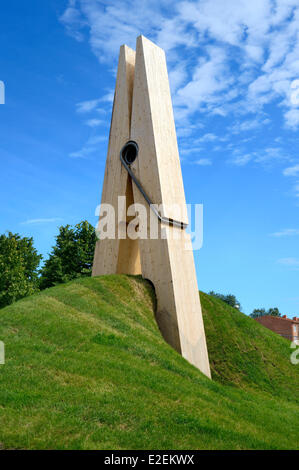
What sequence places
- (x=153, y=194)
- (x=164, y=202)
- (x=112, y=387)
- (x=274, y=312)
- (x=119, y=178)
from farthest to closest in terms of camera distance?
(x=274, y=312), (x=119, y=178), (x=153, y=194), (x=164, y=202), (x=112, y=387)

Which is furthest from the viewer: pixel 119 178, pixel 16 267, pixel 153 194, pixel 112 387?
pixel 16 267

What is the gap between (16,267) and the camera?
31.5 metres

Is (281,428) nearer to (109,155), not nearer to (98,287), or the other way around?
(98,287)

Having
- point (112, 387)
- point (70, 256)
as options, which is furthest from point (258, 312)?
point (112, 387)

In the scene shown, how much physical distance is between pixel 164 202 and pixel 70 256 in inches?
692

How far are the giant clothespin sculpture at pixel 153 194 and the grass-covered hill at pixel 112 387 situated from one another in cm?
100

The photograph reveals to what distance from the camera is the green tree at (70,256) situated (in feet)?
101

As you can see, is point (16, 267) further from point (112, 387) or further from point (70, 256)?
point (112, 387)

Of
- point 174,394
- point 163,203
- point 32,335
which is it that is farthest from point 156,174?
point 174,394

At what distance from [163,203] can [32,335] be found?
7174mm

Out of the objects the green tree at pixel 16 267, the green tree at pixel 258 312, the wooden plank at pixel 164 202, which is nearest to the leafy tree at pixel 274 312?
the green tree at pixel 258 312

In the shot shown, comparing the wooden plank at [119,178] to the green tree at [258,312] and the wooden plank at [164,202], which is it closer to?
the wooden plank at [164,202]

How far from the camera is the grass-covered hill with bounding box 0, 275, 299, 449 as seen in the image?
275 inches

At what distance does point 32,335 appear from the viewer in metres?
10.7
